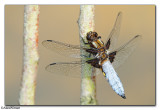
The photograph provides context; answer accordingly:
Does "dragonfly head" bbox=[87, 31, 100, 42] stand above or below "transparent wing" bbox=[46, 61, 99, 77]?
above

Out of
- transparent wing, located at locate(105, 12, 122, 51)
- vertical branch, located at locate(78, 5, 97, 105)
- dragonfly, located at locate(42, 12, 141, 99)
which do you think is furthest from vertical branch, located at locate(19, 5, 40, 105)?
transparent wing, located at locate(105, 12, 122, 51)

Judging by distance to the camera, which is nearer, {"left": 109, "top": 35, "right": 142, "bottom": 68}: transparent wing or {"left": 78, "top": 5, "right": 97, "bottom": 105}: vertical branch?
{"left": 78, "top": 5, "right": 97, "bottom": 105}: vertical branch

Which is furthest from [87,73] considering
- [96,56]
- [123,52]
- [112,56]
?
[123,52]

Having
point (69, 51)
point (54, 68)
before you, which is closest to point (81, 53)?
point (69, 51)

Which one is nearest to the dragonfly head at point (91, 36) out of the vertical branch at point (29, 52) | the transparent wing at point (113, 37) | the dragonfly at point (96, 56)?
the dragonfly at point (96, 56)

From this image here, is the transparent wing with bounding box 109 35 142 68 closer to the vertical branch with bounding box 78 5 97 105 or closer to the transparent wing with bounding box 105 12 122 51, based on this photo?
the transparent wing with bounding box 105 12 122 51
